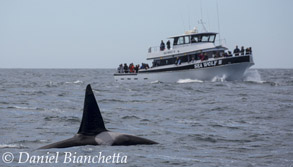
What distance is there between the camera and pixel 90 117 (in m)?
9.79

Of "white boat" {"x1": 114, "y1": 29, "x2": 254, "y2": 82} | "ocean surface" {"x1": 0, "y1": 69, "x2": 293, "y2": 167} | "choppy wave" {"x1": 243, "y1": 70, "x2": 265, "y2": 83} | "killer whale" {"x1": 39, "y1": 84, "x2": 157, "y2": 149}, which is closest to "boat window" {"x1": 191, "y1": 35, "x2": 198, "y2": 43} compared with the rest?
"white boat" {"x1": 114, "y1": 29, "x2": 254, "y2": 82}

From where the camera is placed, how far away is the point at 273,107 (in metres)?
21.5

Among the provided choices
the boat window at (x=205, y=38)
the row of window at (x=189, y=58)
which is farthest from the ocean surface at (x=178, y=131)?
the boat window at (x=205, y=38)

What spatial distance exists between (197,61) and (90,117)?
34435 millimetres

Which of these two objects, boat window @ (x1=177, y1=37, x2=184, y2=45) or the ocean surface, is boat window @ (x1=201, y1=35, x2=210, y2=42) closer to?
boat window @ (x1=177, y1=37, x2=184, y2=45)

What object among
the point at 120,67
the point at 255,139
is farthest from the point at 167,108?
the point at 120,67

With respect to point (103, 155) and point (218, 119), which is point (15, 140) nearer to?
point (103, 155)

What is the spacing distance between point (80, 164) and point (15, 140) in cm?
349

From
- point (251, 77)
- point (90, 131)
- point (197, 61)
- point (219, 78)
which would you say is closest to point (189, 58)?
point (197, 61)

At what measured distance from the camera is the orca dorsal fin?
977cm

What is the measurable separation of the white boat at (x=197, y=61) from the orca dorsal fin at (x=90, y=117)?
33.4m

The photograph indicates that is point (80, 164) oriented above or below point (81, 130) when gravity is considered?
below

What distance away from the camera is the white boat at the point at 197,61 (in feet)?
140

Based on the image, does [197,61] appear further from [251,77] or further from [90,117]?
[90,117]
